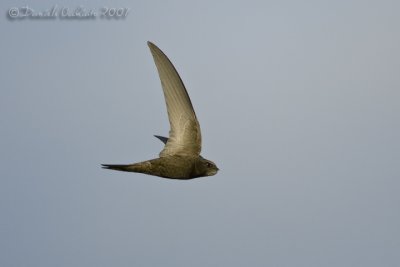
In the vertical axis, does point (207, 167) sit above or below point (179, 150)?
below

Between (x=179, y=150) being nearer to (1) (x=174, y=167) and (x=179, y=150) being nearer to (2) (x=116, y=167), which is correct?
(1) (x=174, y=167)

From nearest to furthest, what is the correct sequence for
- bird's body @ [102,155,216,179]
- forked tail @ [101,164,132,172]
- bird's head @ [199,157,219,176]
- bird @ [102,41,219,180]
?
forked tail @ [101,164,132,172] → bird @ [102,41,219,180] → bird's body @ [102,155,216,179] → bird's head @ [199,157,219,176]

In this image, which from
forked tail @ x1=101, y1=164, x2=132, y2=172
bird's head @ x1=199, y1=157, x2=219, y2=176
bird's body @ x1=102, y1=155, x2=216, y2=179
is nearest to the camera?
forked tail @ x1=101, y1=164, x2=132, y2=172

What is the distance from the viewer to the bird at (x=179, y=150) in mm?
15188

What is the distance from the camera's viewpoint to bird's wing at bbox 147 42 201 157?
1487 centimetres

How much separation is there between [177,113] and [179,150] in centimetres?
90

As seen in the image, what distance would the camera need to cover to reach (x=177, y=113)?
50.6 feet

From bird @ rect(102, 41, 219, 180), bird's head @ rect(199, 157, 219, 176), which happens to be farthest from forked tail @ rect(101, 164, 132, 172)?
bird's head @ rect(199, 157, 219, 176)

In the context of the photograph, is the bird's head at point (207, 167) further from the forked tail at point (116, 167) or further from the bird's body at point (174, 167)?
the forked tail at point (116, 167)

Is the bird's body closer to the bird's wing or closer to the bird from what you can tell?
the bird

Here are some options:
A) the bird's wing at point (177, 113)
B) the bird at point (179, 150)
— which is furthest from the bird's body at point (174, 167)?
the bird's wing at point (177, 113)

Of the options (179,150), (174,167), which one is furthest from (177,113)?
(174,167)

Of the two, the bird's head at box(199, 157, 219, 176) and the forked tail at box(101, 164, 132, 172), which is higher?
the bird's head at box(199, 157, 219, 176)

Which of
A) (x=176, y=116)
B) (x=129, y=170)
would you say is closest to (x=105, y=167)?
(x=129, y=170)
